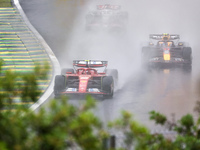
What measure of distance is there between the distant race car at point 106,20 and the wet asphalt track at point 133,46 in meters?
0.72

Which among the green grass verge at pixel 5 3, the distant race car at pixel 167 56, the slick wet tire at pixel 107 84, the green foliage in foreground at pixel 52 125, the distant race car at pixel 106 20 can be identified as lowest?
the slick wet tire at pixel 107 84

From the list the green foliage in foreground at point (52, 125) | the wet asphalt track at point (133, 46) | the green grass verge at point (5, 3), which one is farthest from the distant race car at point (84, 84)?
the green grass verge at point (5, 3)

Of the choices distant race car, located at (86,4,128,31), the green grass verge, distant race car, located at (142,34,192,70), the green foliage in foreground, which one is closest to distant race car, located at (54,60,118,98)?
distant race car, located at (142,34,192,70)

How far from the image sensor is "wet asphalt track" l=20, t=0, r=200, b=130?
22.1 m

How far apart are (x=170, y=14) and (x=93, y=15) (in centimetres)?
1035

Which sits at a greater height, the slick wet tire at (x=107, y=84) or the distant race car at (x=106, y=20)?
the distant race car at (x=106, y=20)

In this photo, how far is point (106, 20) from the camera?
39.6m

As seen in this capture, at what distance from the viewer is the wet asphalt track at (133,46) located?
2214 cm

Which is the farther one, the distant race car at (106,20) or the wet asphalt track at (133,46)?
the distant race car at (106,20)

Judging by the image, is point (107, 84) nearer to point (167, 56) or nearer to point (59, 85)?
point (59, 85)

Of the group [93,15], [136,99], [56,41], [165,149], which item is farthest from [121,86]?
[165,149]

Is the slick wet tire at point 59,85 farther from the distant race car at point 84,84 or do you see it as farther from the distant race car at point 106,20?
the distant race car at point 106,20

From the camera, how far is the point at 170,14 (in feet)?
156

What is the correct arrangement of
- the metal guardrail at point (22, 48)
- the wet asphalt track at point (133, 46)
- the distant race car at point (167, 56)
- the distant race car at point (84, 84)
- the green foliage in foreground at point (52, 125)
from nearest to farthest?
1. the green foliage in foreground at point (52, 125)
2. the distant race car at point (84, 84)
3. the wet asphalt track at point (133, 46)
4. the metal guardrail at point (22, 48)
5. the distant race car at point (167, 56)
